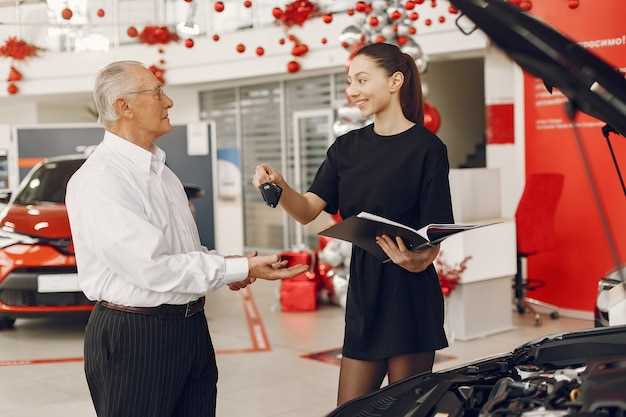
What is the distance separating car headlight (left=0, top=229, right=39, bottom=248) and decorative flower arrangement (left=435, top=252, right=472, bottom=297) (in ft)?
9.22

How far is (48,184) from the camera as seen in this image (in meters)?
6.21

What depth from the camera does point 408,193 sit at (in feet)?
6.98

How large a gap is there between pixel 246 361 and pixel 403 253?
10.7 ft

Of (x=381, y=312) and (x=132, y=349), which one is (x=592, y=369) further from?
(x=132, y=349)

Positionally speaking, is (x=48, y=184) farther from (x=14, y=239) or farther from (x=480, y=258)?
(x=480, y=258)

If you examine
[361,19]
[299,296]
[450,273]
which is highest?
Answer: [361,19]

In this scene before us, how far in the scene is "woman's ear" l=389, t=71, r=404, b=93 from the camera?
2.17 meters

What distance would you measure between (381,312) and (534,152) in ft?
15.9

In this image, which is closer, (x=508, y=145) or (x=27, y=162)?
(x=508, y=145)

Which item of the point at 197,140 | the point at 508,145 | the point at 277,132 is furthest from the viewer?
the point at 277,132

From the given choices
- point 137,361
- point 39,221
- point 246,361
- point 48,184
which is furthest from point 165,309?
point 48,184

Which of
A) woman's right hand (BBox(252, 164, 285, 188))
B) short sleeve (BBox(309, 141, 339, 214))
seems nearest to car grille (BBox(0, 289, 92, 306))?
short sleeve (BBox(309, 141, 339, 214))

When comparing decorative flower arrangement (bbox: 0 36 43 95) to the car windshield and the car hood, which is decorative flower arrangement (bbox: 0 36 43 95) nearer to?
the car windshield

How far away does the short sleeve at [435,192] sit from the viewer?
2102 mm
